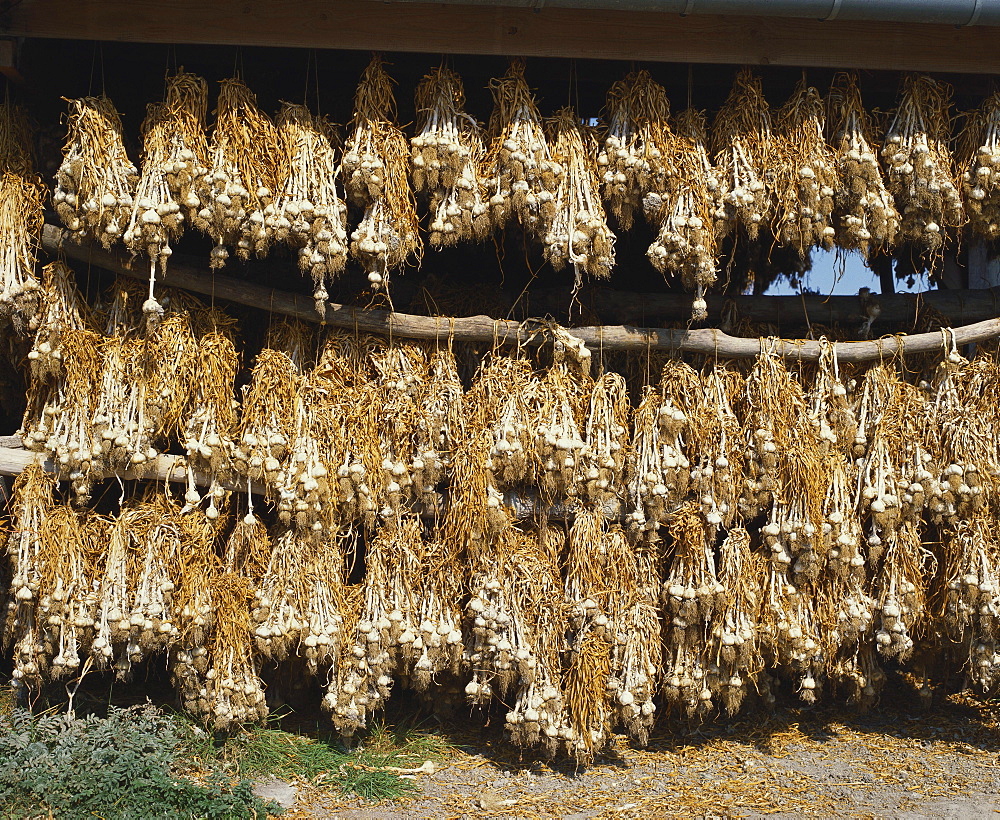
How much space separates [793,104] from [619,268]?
1.42 m

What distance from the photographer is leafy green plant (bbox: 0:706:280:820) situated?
149 inches

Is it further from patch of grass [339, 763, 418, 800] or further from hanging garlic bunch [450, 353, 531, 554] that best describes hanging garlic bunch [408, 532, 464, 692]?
patch of grass [339, 763, 418, 800]

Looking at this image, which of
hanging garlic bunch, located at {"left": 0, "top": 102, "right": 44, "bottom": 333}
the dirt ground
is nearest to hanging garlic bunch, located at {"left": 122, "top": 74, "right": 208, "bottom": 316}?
hanging garlic bunch, located at {"left": 0, "top": 102, "right": 44, "bottom": 333}

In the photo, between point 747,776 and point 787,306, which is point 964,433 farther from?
point 747,776

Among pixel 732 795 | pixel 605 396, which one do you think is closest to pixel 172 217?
pixel 605 396

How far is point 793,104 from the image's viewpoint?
4332mm

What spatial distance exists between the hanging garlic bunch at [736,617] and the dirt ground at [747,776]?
37cm

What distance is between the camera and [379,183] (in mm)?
4059

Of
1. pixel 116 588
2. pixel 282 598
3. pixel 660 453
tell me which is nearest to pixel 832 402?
pixel 660 453

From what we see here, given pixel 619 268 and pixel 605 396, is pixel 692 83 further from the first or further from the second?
pixel 605 396

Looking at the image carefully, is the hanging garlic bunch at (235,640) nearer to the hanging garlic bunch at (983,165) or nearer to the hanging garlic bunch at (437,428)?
the hanging garlic bunch at (437,428)

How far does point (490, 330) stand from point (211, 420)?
134 centimetres

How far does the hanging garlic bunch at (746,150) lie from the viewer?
4.23 meters

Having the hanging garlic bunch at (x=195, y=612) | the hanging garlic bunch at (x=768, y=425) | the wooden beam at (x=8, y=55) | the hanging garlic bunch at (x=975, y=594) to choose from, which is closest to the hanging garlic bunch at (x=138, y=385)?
the hanging garlic bunch at (x=195, y=612)
